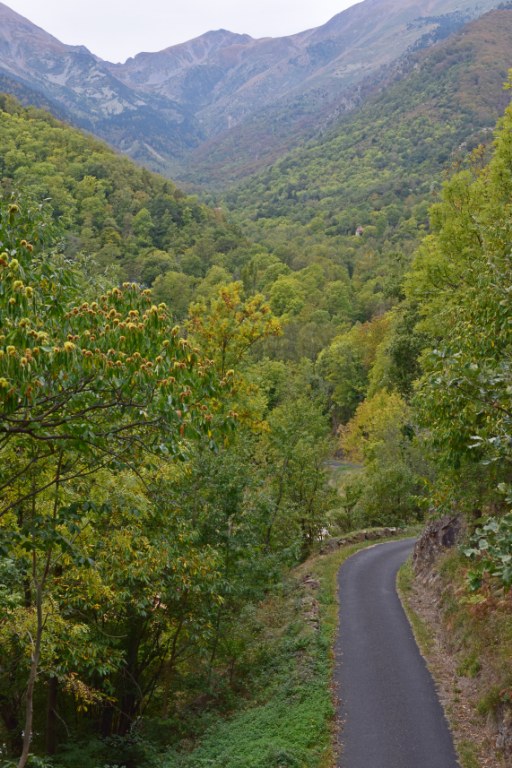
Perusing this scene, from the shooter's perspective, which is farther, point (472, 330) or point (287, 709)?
point (287, 709)

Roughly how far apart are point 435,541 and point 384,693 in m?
8.52

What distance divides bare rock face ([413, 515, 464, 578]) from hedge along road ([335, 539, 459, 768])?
1582 mm

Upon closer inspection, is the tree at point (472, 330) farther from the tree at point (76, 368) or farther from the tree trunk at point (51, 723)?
the tree trunk at point (51, 723)

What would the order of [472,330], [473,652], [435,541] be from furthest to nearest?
[435,541] → [473,652] → [472,330]

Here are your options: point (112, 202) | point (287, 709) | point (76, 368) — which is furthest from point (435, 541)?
point (112, 202)

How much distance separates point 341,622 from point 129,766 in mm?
7339

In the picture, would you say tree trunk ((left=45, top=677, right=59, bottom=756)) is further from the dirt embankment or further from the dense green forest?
the dirt embankment

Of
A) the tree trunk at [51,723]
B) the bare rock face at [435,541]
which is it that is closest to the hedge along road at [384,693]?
the bare rock face at [435,541]

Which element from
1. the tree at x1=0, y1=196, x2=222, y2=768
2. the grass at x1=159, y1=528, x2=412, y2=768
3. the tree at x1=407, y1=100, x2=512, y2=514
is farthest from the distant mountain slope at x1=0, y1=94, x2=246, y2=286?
the tree at x1=0, y1=196, x2=222, y2=768

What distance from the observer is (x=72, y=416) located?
19.6 ft

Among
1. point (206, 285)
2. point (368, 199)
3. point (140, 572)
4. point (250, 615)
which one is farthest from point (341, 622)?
point (368, 199)

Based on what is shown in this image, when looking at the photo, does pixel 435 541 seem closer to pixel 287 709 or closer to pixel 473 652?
pixel 473 652

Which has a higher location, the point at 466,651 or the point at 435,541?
the point at 466,651

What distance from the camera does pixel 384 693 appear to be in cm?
1302
